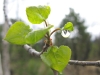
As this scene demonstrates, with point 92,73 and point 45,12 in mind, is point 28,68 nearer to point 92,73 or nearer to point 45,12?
point 92,73

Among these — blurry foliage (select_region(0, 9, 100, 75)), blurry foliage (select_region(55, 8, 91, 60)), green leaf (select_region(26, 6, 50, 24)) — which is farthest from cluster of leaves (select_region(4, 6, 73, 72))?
blurry foliage (select_region(55, 8, 91, 60))

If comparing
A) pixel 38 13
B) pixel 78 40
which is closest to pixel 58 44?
pixel 78 40

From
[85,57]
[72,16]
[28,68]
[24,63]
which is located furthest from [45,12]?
[85,57]

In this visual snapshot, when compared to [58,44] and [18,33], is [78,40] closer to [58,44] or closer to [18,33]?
[58,44]

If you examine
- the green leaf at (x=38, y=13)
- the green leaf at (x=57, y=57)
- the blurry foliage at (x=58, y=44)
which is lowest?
the blurry foliage at (x=58, y=44)

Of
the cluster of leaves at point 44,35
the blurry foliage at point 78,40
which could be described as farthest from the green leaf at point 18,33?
the blurry foliage at point 78,40

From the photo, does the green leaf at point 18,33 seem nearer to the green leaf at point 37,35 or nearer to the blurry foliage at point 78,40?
the green leaf at point 37,35
